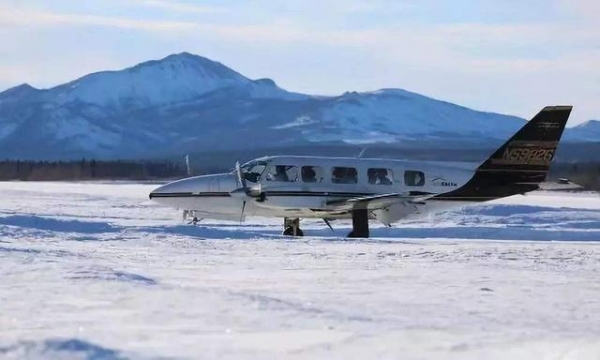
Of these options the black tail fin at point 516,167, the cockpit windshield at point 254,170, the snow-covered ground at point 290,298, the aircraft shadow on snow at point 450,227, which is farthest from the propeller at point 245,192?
the black tail fin at point 516,167

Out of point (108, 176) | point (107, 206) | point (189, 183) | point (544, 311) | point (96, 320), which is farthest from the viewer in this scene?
point (108, 176)

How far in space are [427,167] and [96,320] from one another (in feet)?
60.3

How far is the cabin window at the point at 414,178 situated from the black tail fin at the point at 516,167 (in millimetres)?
621

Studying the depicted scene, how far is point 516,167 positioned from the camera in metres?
27.3

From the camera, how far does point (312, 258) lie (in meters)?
17.3

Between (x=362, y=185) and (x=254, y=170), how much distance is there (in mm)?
2697

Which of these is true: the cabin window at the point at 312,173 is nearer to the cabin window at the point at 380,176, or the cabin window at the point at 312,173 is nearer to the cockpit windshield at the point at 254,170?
the cockpit windshield at the point at 254,170

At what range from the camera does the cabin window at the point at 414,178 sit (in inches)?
1063

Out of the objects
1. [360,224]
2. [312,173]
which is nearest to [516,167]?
[360,224]

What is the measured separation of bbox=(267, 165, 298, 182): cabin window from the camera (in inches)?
1046

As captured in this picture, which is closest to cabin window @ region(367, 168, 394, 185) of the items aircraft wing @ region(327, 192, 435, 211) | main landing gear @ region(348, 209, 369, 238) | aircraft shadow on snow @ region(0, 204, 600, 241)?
aircraft wing @ region(327, 192, 435, 211)

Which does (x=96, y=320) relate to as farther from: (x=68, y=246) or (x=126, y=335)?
(x=68, y=246)

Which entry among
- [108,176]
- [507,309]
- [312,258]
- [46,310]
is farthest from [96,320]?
[108,176]

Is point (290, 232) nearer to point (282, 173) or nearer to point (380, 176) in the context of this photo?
point (282, 173)
